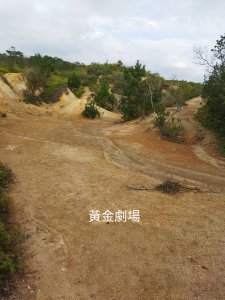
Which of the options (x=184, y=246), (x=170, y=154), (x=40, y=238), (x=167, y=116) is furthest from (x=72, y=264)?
(x=167, y=116)

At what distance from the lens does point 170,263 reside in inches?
286

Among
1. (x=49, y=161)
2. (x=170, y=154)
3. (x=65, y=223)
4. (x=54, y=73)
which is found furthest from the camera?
(x=54, y=73)

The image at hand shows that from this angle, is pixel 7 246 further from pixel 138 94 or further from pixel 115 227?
pixel 138 94

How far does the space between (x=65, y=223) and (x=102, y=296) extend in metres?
2.79

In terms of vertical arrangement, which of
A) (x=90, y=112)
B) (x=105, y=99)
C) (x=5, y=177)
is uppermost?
(x=105, y=99)

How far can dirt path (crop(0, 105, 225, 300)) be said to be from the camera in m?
6.55

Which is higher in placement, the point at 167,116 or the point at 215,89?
the point at 215,89

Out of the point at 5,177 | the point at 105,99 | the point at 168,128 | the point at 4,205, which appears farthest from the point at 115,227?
the point at 105,99

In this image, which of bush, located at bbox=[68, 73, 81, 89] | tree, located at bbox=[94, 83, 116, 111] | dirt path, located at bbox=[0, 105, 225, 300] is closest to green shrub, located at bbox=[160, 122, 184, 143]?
dirt path, located at bbox=[0, 105, 225, 300]

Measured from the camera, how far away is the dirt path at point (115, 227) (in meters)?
6.55

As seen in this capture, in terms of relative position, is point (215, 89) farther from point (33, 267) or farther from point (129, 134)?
point (33, 267)

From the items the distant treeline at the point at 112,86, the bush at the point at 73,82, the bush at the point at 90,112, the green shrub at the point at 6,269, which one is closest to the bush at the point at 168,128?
the distant treeline at the point at 112,86

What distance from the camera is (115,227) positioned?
28.2 ft

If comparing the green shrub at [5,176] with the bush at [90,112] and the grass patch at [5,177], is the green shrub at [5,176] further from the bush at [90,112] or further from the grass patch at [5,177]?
the bush at [90,112]
